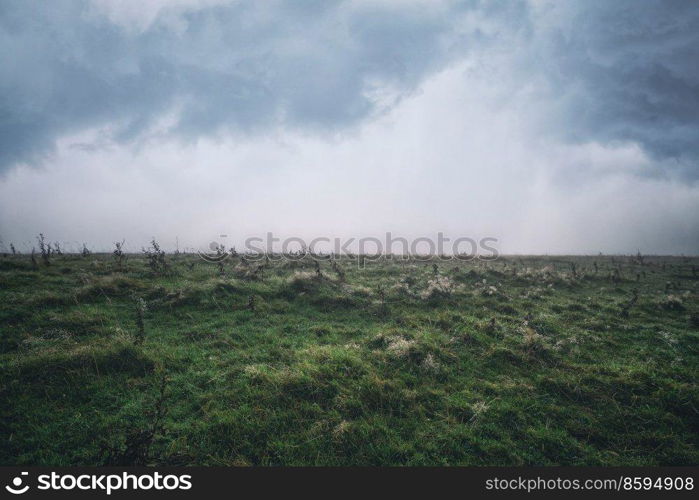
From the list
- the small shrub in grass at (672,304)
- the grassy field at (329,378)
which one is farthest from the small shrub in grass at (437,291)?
the small shrub in grass at (672,304)

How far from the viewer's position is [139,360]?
9016 mm

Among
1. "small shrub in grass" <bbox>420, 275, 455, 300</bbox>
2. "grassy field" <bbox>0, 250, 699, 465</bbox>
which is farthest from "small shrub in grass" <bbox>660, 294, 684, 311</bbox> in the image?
"small shrub in grass" <bbox>420, 275, 455, 300</bbox>

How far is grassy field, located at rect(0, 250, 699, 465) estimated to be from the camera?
640cm

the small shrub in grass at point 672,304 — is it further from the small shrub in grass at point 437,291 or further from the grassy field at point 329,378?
the small shrub in grass at point 437,291

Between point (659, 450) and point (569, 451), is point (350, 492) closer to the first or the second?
point (569, 451)

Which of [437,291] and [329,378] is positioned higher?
[437,291]

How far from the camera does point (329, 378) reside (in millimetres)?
8523

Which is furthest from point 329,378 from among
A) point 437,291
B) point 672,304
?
point 672,304

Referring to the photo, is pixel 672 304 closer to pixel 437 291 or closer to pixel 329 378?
pixel 437 291

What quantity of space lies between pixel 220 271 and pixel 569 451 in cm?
1832

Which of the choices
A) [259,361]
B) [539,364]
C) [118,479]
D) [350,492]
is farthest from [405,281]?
[118,479]

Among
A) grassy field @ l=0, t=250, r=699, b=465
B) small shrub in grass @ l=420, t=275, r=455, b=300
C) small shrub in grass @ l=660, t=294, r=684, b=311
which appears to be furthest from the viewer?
small shrub in grass @ l=660, t=294, r=684, b=311

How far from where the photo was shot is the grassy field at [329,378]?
21.0ft

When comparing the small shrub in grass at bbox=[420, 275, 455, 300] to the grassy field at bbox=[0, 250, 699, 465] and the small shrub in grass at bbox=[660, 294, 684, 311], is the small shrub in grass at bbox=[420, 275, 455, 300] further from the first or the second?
the small shrub in grass at bbox=[660, 294, 684, 311]
